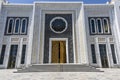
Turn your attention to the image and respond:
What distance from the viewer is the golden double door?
1346cm

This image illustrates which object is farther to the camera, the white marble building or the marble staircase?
the white marble building

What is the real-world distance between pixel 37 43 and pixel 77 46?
2.97m

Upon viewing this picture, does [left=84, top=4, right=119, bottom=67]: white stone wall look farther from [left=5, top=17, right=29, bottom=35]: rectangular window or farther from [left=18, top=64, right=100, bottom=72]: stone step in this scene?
[left=5, top=17, right=29, bottom=35]: rectangular window

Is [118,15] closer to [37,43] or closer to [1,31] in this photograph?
[37,43]

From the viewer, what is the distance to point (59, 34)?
553 inches

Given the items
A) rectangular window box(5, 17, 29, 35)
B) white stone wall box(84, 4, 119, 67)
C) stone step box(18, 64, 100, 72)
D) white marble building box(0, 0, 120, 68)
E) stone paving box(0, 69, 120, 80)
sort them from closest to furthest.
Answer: stone paving box(0, 69, 120, 80)
stone step box(18, 64, 100, 72)
white marble building box(0, 0, 120, 68)
white stone wall box(84, 4, 119, 67)
rectangular window box(5, 17, 29, 35)

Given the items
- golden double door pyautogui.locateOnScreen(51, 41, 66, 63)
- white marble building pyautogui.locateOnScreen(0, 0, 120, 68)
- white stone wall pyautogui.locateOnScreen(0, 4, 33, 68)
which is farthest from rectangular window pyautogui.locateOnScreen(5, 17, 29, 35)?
golden double door pyautogui.locateOnScreen(51, 41, 66, 63)

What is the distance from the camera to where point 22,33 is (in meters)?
14.0

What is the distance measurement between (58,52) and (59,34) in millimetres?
1419

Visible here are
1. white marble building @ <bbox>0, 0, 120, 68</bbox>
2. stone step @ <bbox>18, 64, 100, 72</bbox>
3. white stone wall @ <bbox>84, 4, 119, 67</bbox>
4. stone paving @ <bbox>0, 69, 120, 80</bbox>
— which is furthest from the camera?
white stone wall @ <bbox>84, 4, 119, 67</bbox>

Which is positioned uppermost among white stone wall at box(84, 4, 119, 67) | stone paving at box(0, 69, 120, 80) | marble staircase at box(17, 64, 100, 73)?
white stone wall at box(84, 4, 119, 67)

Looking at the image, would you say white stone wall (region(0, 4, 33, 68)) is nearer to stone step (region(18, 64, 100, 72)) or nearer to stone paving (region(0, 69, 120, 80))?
stone step (region(18, 64, 100, 72))

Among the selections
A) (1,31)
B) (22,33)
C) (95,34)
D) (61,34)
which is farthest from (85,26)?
(1,31)

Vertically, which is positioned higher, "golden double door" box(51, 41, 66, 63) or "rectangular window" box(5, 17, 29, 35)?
"rectangular window" box(5, 17, 29, 35)
